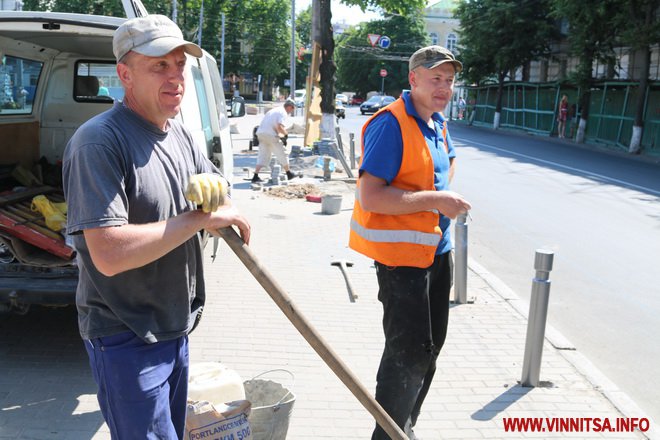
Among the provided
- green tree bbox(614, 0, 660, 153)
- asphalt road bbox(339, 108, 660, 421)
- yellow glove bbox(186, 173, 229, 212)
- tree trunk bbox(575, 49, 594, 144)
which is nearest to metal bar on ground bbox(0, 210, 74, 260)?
yellow glove bbox(186, 173, 229, 212)

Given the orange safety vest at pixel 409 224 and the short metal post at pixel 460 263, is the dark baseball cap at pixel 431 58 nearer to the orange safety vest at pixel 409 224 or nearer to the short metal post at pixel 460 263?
the orange safety vest at pixel 409 224

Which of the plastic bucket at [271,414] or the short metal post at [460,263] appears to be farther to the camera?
the short metal post at [460,263]

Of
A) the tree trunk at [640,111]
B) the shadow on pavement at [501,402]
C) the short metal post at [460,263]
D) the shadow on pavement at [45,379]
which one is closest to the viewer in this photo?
the shadow on pavement at [45,379]

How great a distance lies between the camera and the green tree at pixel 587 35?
26.0m

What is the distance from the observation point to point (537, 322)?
482 cm

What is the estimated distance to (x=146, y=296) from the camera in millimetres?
2367

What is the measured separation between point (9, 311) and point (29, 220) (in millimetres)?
871

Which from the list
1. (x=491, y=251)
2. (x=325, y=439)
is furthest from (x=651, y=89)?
(x=325, y=439)

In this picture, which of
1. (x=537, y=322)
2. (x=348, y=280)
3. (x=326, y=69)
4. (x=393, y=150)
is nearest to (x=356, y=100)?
(x=326, y=69)

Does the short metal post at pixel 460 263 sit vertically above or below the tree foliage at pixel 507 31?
below

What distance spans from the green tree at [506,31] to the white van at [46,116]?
3179 centimetres

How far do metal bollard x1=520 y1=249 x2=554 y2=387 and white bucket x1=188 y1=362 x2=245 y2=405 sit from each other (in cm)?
214

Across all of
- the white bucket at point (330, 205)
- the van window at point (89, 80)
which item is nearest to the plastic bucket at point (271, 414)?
the van window at point (89, 80)

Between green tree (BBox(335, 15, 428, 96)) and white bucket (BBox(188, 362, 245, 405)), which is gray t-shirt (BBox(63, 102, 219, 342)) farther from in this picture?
green tree (BBox(335, 15, 428, 96))
